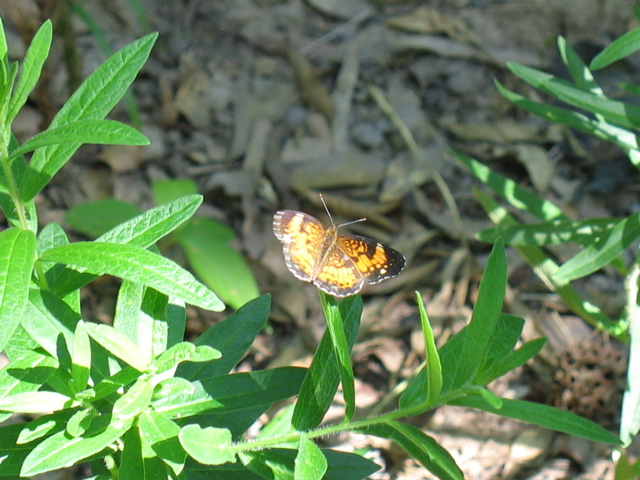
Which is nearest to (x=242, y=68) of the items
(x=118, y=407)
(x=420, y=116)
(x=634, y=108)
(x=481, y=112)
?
(x=420, y=116)

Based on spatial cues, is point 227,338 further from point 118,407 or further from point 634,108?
point 634,108

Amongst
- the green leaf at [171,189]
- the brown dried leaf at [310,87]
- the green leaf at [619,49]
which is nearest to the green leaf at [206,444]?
the green leaf at [619,49]

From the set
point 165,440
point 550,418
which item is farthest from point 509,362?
point 165,440

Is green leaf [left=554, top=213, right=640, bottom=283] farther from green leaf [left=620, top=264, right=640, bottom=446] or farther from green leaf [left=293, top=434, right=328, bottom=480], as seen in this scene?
green leaf [left=293, top=434, right=328, bottom=480]

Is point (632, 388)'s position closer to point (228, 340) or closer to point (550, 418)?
point (550, 418)

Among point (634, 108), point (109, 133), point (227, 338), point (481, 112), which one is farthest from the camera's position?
point (481, 112)

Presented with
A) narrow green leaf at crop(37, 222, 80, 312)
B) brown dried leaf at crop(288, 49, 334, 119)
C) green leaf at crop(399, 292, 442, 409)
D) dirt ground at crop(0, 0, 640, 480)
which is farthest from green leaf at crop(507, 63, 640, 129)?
brown dried leaf at crop(288, 49, 334, 119)

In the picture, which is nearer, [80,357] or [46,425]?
[80,357]
